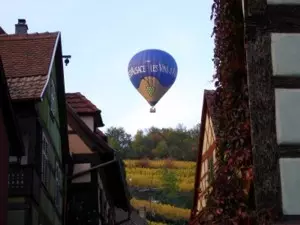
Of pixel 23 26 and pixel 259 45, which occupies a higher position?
pixel 23 26

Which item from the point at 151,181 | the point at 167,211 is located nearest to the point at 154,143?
the point at 151,181

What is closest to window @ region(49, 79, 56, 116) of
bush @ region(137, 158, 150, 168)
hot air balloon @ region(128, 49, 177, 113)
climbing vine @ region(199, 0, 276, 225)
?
climbing vine @ region(199, 0, 276, 225)

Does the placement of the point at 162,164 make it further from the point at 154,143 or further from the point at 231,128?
the point at 231,128

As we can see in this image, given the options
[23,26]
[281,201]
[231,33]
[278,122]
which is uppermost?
[23,26]

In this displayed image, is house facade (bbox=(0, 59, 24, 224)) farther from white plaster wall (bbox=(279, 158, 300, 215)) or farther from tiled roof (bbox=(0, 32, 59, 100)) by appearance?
white plaster wall (bbox=(279, 158, 300, 215))

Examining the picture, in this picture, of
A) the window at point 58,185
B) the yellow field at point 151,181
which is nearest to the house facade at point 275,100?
the window at point 58,185

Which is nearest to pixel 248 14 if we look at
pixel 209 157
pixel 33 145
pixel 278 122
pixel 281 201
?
pixel 278 122

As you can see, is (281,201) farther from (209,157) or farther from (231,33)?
(209,157)

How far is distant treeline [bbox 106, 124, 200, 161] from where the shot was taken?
125506mm

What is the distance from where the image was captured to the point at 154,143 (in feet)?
437

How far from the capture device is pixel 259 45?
7176 mm

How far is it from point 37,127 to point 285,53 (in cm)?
1057

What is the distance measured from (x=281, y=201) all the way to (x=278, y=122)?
696 millimetres

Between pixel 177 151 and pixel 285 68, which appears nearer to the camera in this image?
pixel 285 68
